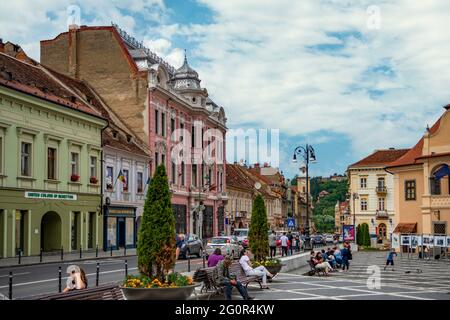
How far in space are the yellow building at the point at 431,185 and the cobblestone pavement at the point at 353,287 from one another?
19.7 metres

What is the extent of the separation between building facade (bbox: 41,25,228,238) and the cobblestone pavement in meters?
27.6

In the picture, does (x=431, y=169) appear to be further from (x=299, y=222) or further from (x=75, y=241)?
(x=299, y=222)

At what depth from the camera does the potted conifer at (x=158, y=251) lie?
13.0 m

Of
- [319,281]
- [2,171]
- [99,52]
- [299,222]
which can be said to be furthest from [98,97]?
[299,222]

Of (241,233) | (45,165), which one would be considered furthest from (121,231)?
(45,165)

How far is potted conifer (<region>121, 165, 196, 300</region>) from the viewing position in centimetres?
1299

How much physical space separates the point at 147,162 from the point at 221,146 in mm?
21257

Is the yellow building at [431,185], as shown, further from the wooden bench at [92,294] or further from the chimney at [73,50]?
the wooden bench at [92,294]

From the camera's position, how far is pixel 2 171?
33.9m

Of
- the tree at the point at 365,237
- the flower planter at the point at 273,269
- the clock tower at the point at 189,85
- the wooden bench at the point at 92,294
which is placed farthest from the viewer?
the clock tower at the point at 189,85

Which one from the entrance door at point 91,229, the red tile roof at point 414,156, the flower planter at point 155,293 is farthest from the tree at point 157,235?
the red tile roof at point 414,156

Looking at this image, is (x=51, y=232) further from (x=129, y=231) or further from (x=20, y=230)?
(x=129, y=231)

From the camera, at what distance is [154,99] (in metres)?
55.4

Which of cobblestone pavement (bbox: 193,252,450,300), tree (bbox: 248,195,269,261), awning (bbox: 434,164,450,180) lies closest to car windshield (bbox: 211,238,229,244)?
cobblestone pavement (bbox: 193,252,450,300)
